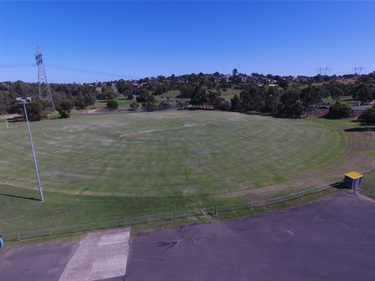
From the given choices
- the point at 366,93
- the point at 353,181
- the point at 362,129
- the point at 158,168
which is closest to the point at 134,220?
the point at 158,168

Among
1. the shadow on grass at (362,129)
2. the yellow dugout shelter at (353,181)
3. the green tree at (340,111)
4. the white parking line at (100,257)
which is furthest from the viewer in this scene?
the green tree at (340,111)

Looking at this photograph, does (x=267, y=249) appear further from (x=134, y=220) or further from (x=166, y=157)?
(x=166, y=157)

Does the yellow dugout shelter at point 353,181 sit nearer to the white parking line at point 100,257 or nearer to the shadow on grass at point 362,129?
the white parking line at point 100,257

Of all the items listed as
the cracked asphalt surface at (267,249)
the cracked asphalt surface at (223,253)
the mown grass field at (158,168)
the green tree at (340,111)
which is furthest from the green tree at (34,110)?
the green tree at (340,111)

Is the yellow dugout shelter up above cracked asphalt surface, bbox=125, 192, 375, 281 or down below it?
above

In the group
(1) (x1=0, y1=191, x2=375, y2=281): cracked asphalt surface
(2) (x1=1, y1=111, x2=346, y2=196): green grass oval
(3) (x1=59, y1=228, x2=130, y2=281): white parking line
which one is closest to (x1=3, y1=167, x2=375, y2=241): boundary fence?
(3) (x1=59, y1=228, x2=130, y2=281): white parking line

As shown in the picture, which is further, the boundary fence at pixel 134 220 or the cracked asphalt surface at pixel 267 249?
the boundary fence at pixel 134 220

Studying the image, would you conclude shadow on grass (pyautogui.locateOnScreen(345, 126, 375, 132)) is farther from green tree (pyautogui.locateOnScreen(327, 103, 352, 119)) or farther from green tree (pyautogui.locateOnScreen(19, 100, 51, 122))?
green tree (pyautogui.locateOnScreen(19, 100, 51, 122))
